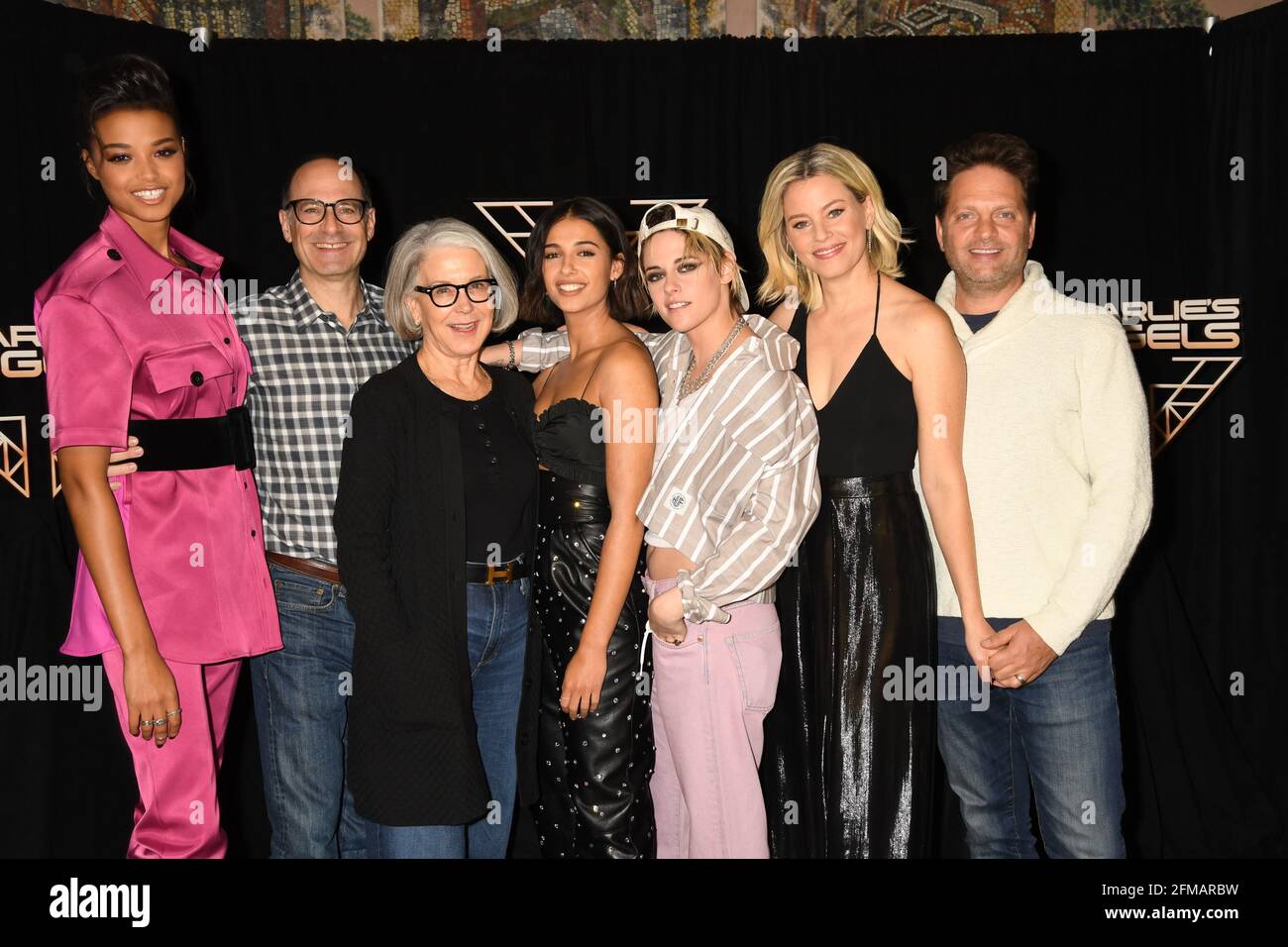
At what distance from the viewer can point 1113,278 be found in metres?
3.84

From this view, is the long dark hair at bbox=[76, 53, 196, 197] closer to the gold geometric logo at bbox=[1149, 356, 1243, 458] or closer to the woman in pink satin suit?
the woman in pink satin suit

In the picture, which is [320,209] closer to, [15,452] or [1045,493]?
[15,452]

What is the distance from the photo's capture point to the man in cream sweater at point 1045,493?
2338 millimetres

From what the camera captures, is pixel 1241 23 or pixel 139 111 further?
pixel 1241 23

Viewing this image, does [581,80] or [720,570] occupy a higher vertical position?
[581,80]

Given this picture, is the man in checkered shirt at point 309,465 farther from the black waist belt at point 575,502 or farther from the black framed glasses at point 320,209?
the black waist belt at point 575,502

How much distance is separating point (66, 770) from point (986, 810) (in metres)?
2.85

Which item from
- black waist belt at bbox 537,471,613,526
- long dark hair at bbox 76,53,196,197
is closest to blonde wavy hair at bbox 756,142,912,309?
black waist belt at bbox 537,471,613,526

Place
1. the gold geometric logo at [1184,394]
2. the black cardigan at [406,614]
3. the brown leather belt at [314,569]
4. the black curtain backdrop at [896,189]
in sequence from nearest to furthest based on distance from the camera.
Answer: the black cardigan at [406,614] → the brown leather belt at [314,569] → the black curtain backdrop at [896,189] → the gold geometric logo at [1184,394]

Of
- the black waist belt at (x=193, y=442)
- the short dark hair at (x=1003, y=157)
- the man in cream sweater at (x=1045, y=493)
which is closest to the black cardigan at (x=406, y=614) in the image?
the black waist belt at (x=193, y=442)

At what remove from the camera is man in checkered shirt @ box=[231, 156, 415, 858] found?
2.55 meters

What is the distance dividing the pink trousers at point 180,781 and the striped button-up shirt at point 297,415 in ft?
1.29

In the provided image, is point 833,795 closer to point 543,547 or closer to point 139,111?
point 543,547

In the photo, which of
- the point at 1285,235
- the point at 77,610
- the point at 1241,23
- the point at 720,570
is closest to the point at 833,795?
the point at 720,570
